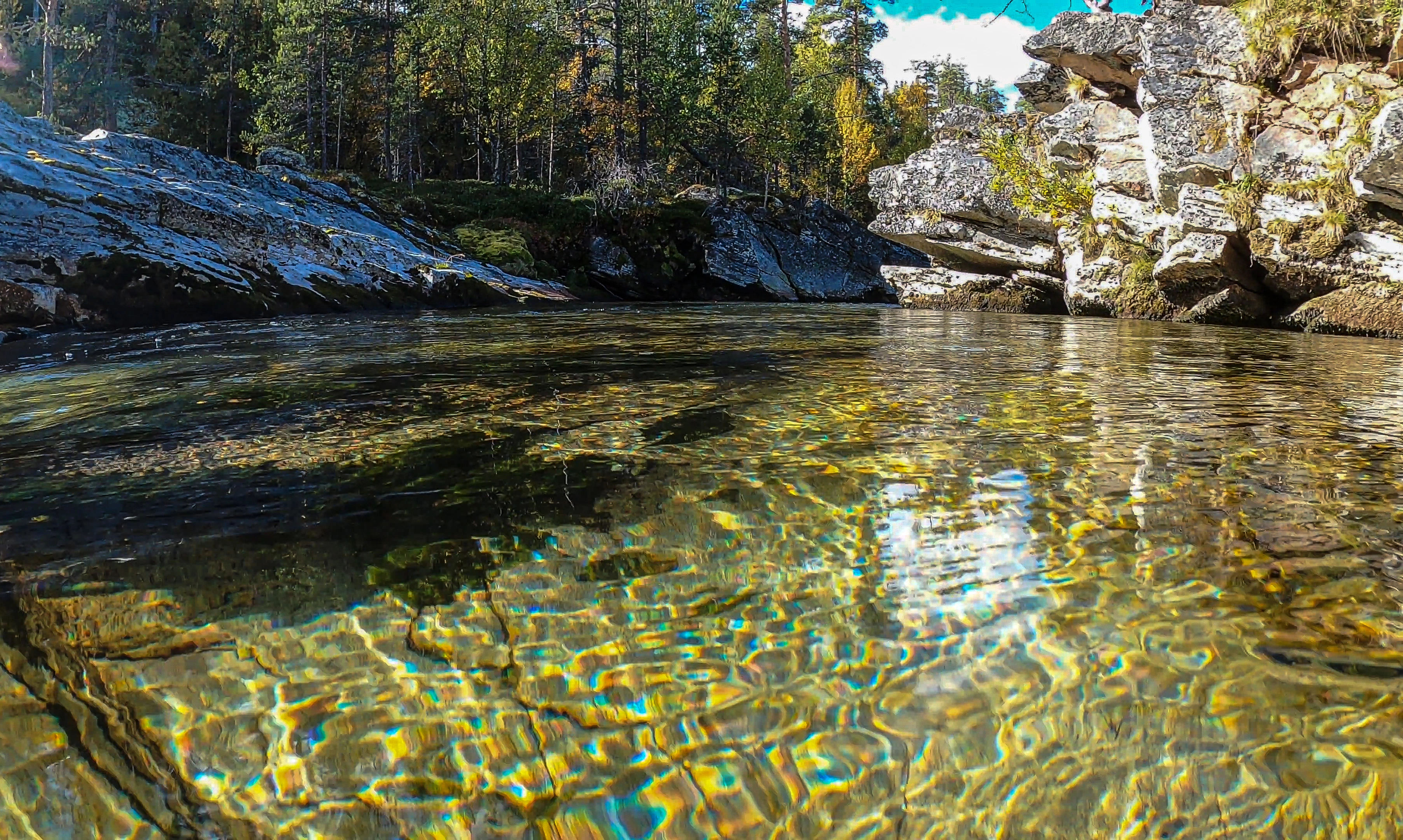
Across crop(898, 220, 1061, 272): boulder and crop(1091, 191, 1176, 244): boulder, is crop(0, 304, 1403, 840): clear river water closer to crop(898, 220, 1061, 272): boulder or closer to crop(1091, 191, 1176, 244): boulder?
crop(1091, 191, 1176, 244): boulder

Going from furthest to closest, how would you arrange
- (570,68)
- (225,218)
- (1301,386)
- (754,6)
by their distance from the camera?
(754,6) < (570,68) < (225,218) < (1301,386)

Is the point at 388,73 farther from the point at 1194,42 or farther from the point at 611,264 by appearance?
the point at 1194,42

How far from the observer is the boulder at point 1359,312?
12.8m

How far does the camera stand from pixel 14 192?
1293 centimetres

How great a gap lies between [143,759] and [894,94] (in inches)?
3305

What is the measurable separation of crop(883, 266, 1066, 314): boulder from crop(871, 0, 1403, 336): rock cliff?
70mm

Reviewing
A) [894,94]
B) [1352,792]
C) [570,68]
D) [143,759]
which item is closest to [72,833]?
[143,759]

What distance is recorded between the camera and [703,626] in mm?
2562

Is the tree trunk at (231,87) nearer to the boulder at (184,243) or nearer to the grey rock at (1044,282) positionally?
the boulder at (184,243)

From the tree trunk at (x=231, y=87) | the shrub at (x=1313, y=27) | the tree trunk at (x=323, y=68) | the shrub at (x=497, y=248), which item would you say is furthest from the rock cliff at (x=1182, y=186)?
the tree trunk at (x=231, y=87)

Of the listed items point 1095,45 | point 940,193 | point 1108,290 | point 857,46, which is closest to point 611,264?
point 940,193

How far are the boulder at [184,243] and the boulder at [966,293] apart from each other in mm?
13072

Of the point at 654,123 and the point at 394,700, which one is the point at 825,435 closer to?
the point at 394,700

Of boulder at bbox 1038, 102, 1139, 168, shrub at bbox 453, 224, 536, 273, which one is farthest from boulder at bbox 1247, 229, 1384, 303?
shrub at bbox 453, 224, 536, 273
